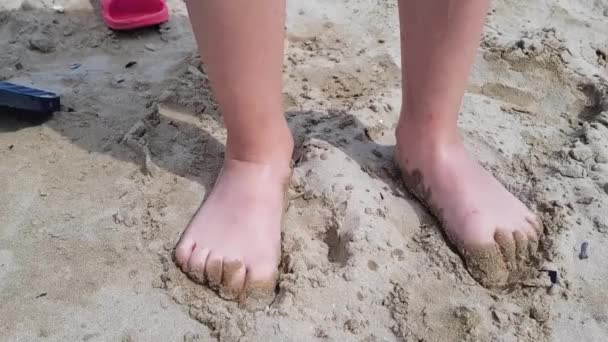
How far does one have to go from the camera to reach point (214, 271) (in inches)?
40.6

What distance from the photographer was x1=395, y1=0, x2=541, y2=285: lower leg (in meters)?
1.05

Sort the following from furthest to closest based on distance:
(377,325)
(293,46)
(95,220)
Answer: (293,46) → (95,220) → (377,325)

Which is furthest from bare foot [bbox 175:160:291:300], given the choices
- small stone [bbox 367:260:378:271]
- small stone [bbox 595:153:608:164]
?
small stone [bbox 595:153:608:164]

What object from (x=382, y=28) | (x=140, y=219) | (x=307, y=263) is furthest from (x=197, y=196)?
(x=382, y=28)

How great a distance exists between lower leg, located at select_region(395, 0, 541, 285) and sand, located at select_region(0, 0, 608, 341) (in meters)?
0.04

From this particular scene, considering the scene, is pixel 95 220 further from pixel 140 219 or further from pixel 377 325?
pixel 377 325

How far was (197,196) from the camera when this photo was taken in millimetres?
1193

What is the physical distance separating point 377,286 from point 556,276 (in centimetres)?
29

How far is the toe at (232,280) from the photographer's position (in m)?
1.02

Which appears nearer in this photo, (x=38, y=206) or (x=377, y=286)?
(x=377, y=286)

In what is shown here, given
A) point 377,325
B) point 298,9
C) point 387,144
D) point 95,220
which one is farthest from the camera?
point 298,9

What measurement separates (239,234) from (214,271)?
0.24ft

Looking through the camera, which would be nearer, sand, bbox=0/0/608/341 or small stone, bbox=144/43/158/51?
sand, bbox=0/0/608/341

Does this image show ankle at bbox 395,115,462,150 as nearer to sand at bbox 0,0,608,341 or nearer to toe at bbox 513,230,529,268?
sand at bbox 0,0,608,341
